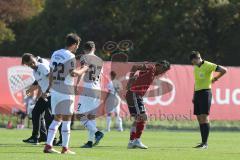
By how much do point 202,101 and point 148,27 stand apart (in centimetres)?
3842

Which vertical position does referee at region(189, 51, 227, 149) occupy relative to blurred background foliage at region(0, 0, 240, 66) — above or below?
below

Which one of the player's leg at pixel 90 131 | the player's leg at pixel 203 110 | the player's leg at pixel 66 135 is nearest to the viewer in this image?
the player's leg at pixel 66 135

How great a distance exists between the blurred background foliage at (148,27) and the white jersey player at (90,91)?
33951 mm

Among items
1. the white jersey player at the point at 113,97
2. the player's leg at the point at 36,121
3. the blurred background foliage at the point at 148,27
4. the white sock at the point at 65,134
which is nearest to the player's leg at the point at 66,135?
the white sock at the point at 65,134

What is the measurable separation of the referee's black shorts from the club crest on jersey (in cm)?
1186

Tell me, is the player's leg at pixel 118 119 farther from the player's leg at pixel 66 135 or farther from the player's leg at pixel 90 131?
the player's leg at pixel 66 135

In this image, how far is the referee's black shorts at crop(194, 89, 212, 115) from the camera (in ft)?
58.9

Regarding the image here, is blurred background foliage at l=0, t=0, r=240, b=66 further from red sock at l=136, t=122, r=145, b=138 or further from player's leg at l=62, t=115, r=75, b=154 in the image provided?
player's leg at l=62, t=115, r=75, b=154

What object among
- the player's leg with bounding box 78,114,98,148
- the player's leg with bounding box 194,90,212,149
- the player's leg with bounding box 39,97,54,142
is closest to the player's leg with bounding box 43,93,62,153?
the player's leg with bounding box 78,114,98,148

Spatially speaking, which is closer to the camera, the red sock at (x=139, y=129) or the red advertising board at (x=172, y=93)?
the red sock at (x=139, y=129)

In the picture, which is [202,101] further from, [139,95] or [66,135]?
[66,135]

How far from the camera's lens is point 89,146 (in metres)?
16.8

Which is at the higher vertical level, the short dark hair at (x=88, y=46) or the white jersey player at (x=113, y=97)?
the short dark hair at (x=88, y=46)

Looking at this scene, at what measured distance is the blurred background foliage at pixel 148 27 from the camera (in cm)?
5381
